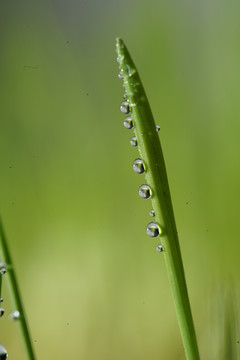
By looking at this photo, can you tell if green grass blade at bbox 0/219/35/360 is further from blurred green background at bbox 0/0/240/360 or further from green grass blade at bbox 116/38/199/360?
blurred green background at bbox 0/0/240/360

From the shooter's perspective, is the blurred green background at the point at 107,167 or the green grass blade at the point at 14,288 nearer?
the green grass blade at the point at 14,288

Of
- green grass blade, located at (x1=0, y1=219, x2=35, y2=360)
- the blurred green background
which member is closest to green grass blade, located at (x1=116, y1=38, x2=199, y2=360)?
green grass blade, located at (x1=0, y1=219, x2=35, y2=360)

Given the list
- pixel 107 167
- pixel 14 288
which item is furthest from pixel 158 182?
pixel 107 167

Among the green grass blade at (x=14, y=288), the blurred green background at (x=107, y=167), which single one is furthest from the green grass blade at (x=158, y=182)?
the blurred green background at (x=107, y=167)

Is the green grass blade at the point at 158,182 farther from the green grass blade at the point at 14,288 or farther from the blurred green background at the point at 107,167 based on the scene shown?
the blurred green background at the point at 107,167

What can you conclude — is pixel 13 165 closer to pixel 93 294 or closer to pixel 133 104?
pixel 93 294
